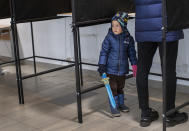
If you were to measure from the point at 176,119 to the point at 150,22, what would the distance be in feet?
2.68

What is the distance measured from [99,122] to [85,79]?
1400mm

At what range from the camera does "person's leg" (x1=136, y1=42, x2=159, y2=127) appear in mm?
2570

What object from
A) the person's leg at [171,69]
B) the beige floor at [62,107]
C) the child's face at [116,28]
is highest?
the child's face at [116,28]

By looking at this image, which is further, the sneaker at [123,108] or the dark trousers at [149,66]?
the sneaker at [123,108]

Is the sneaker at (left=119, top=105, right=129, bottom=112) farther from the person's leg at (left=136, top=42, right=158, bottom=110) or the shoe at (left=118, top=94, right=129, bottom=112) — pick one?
the person's leg at (left=136, top=42, right=158, bottom=110)

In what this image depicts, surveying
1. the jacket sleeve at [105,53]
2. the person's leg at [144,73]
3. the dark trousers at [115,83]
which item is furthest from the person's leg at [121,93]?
the person's leg at [144,73]

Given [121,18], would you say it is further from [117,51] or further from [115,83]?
[115,83]

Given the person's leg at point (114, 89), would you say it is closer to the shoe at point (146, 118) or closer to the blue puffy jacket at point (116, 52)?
the blue puffy jacket at point (116, 52)

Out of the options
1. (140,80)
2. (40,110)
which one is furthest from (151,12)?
(40,110)

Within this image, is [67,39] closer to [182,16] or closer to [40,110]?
[40,110]

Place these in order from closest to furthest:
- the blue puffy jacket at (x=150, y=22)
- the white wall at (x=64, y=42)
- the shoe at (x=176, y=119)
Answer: the blue puffy jacket at (x=150, y=22) → the shoe at (x=176, y=119) → the white wall at (x=64, y=42)

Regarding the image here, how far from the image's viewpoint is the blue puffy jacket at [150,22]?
2.35 m

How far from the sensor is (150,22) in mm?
2410

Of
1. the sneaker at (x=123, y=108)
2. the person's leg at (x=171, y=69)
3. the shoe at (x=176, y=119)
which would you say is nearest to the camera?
Result: the person's leg at (x=171, y=69)
